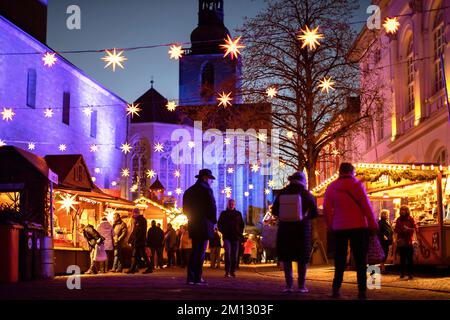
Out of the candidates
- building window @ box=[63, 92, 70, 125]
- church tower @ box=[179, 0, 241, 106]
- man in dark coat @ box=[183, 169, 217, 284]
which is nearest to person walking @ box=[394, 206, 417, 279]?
man in dark coat @ box=[183, 169, 217, 284]

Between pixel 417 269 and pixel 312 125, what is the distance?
8.82 m

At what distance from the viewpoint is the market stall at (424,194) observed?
16.7m

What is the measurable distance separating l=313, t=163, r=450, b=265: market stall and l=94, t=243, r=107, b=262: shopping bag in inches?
310

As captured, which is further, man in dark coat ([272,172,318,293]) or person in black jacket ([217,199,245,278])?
person in black jacket ([217,199,245,278])

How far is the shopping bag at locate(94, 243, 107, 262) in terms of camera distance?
67.2ft

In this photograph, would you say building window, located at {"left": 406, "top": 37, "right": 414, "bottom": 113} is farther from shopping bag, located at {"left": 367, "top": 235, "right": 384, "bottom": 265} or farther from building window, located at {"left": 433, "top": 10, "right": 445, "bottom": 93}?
shopping bag, located at {"left": 367, "top": 235, "right": 384, "bottom": 265}

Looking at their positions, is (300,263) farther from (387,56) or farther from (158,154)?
(158,154)

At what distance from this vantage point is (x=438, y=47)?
26094mm

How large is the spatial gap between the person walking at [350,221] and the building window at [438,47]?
17.4 metres

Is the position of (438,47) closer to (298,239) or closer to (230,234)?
(230,234)

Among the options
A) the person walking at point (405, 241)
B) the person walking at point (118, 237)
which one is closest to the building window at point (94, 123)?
the person walking at point (118, 237)

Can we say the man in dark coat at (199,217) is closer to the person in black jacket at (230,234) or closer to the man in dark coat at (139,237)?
the person in black jacket at (230,234)
